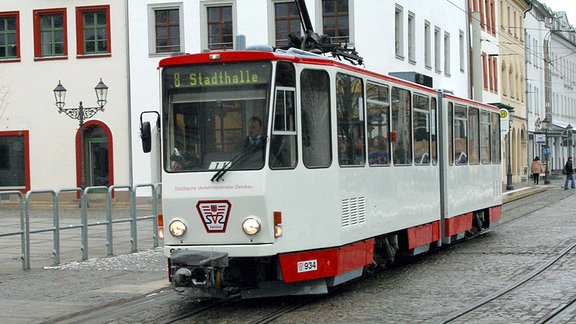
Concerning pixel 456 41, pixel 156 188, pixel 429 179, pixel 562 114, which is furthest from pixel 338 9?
pixel 562 114

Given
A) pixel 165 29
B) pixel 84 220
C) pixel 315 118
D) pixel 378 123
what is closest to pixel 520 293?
pixel 378 123

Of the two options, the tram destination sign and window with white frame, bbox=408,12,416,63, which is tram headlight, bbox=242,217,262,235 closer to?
the tram destination sign

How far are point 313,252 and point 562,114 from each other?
274ft

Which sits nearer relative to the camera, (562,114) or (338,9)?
(338,9)

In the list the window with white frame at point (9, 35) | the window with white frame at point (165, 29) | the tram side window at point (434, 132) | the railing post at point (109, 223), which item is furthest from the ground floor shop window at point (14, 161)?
→ the tram side window at point (434, 132)

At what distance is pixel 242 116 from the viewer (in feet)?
36.3

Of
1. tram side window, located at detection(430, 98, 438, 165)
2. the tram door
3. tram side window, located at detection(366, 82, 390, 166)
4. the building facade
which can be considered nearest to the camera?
tram side window, located at detection(366, 82, 390, 166)

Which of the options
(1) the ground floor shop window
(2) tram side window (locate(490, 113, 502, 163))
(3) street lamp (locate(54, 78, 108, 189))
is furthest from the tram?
(1) the ground floor shop window

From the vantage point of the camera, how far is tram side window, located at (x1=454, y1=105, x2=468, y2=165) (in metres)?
17.9

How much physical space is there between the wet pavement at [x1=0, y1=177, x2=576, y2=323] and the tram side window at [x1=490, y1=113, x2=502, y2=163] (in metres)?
7.65

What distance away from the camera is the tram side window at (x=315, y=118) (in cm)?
1142

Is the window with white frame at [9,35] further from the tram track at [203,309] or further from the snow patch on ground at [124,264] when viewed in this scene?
the tram track at [203,309]

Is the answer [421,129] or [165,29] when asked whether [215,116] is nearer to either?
[421,129]

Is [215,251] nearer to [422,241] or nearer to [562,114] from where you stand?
[422,241]
